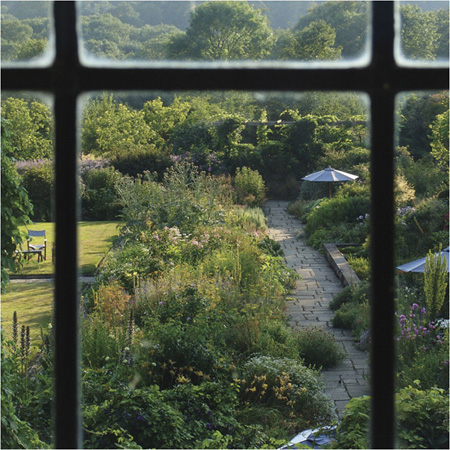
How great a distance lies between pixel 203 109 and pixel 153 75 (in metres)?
18.3

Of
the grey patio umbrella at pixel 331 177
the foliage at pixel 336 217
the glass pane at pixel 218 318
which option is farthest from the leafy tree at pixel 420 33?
the grey patio umbrella at pixel 331 177

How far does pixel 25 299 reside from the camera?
6348 millimetres

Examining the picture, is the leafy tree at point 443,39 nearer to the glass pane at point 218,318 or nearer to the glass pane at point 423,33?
the glass pane at point 423,33

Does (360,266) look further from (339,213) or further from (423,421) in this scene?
(423,421)

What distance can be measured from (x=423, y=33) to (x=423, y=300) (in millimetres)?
3078

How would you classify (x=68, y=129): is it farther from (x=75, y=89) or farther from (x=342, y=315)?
(x=342, y=315)

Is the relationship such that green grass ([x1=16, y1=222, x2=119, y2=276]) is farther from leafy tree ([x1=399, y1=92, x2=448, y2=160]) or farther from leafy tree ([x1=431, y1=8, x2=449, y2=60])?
leafy tree ([x1=399, y1=92, x2=448, y2=160])

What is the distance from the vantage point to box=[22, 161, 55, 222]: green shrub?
12.4 meters

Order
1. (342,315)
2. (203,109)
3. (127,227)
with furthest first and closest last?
(203,109), (127,227), (342,315)

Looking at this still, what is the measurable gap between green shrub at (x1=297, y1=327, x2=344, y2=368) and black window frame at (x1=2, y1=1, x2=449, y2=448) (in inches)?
171

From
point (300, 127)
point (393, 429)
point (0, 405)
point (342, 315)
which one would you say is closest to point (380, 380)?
point (393, 429)

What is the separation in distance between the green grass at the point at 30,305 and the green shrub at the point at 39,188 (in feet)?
18.5

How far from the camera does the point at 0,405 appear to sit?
2.34 metres

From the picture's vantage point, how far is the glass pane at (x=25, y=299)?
2674mm
